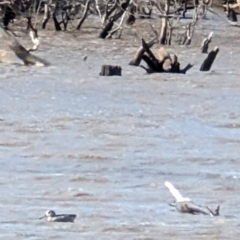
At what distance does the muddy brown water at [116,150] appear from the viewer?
18.0 ft

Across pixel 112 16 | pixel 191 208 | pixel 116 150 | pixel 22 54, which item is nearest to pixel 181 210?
pixel 191 208

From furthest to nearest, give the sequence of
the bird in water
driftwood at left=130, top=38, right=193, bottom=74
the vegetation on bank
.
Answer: the vegetation on bank
driftwood at left=130, top=38, right=193, bottom=74
the bird in water

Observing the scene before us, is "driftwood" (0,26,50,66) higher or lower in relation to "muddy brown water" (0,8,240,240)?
lower

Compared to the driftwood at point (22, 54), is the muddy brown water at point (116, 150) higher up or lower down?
higher up

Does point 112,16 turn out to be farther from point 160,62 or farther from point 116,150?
point 116,150

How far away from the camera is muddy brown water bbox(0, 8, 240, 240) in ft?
18.0

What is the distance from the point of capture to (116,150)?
8.30 metres

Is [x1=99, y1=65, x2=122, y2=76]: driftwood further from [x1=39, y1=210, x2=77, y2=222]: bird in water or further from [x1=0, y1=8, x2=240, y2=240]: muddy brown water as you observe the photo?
[x1=39, y1=210, x2=77, y2=222]: bird in water

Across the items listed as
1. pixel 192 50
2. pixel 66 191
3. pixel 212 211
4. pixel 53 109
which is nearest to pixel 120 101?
pixel 53 109

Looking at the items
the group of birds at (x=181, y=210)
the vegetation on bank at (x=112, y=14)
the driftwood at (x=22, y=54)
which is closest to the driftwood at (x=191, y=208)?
the group of birds at (x=181, y=210)

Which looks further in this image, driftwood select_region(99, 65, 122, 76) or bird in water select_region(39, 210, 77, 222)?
driftwood select_region(99, 65, 122, 76)

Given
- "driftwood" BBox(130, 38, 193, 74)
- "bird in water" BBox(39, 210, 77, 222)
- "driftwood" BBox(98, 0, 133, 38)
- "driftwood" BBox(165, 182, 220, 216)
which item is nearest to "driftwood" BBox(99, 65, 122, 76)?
"driftwood" BBox(130, 38, 193, 74)

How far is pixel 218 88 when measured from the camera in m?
13.1

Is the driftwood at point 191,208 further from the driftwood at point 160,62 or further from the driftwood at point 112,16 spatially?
the driftwood at point 112,16
